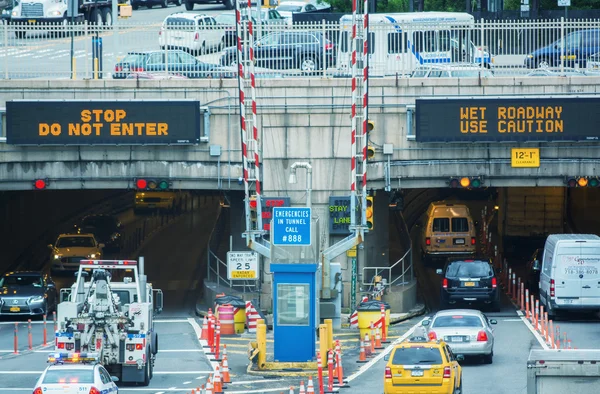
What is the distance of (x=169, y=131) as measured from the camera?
122 feet

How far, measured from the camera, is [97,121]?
37.0m

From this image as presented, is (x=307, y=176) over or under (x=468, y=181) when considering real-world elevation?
over

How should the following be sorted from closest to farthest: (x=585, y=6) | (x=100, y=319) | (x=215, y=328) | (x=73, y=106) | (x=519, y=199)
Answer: (x=100, y=319), (x=215, y=328), (x=73, y=106), (x=519, y=199), (x=585, y=6)

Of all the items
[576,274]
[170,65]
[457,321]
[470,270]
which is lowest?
[470,270]

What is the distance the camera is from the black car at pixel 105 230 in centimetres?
5247

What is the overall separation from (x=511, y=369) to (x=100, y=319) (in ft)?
29.8

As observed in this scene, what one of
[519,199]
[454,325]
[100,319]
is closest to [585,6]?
[519,199]

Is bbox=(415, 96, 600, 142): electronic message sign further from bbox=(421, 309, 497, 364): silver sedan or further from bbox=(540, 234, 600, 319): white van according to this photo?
bbox=(421, 309, 497, 364): silver sedan

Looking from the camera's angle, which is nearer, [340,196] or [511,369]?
[511,369]

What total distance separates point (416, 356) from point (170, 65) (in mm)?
17319

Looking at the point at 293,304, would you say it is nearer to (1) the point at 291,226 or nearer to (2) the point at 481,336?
(1) the point at 291,226

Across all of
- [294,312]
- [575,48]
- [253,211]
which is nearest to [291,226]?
[294,312]

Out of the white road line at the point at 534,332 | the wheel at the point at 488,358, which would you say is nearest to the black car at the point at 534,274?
the white road line at the point at 534,332

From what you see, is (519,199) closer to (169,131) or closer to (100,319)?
(169,131)
